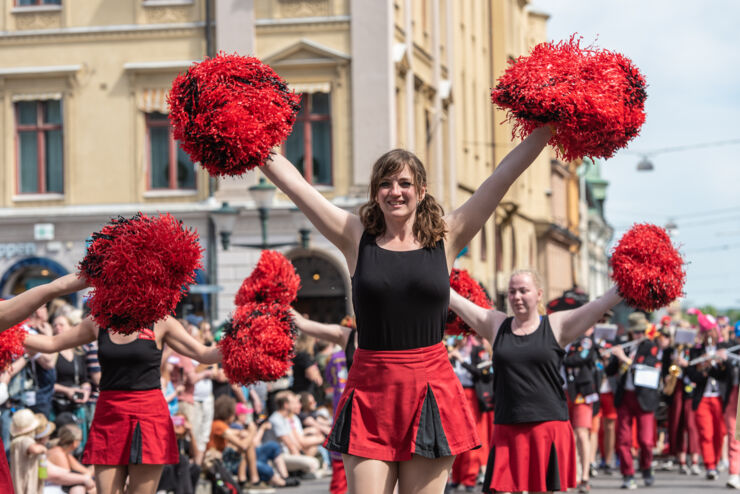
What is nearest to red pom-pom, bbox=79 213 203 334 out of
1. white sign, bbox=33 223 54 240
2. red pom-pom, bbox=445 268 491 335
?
red pom-pom, bbox=445 268 491 335

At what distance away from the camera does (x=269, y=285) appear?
7.34 meters

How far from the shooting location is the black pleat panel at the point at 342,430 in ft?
16.1

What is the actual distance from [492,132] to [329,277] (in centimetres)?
1749

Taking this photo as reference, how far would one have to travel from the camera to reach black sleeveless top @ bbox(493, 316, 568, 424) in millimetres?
7578

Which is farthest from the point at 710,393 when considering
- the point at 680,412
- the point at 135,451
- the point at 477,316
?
the point at 135,451

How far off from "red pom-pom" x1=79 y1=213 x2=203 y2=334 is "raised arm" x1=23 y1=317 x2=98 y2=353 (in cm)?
184

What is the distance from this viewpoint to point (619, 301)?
694 centimetres

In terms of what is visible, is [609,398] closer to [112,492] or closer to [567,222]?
[112,492]

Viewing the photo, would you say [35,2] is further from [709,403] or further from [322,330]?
[322,330]

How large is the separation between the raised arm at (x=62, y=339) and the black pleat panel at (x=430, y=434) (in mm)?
2678

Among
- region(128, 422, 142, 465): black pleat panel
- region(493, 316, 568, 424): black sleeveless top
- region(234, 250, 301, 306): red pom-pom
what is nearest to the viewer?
region(128, 422, 142, 465): black pleat panel

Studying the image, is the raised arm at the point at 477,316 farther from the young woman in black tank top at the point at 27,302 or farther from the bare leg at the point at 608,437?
the bare leg at the point at 608,437

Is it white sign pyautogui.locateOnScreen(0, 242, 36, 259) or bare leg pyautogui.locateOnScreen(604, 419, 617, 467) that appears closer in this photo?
bare leg pyautogui.locateOnScreen(604, 419, 617, 467)

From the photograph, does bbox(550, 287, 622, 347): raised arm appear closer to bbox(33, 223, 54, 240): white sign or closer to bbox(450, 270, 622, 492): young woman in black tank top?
bbox(450, 270, 622, 492): young woman in black tank top
